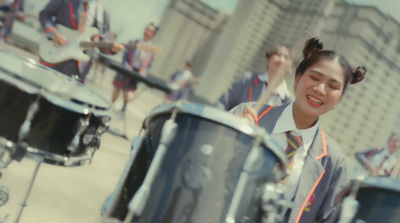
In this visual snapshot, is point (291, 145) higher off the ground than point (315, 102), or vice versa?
point (315, 102)

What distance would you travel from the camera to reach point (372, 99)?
60.1 feet

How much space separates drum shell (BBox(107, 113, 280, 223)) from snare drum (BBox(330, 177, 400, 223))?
0.97 ft

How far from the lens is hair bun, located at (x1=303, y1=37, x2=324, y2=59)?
6.15 ft

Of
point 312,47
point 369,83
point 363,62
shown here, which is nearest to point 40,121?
point 312,47

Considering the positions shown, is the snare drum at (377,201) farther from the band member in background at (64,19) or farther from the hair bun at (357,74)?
the band member in background at (64,19)

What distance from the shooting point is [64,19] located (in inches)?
146

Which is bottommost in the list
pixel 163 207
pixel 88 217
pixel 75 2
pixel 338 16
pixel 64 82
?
pixel 88 217

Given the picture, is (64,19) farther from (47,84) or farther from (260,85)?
(260,85)

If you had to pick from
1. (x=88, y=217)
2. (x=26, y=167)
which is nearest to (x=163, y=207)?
(x=88, y=217)

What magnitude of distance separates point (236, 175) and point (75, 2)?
2.88m

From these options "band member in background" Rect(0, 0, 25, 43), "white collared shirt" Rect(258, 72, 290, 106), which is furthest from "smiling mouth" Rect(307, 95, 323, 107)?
"band member in background" Rect(0, 0, 25, 43)

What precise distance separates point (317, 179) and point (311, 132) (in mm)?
211

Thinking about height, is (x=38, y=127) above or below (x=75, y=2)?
below

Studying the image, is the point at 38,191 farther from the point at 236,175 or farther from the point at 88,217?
the point at 236,175
